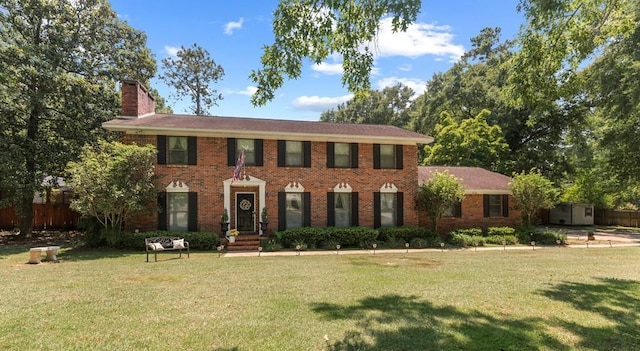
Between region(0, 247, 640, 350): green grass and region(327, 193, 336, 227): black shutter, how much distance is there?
5.70m

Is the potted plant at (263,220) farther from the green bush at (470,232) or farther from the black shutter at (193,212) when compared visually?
the green bush at (470,232)

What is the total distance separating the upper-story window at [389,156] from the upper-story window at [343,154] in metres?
1.21

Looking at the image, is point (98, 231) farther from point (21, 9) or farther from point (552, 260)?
point (552, 260)

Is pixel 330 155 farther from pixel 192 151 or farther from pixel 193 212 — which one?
pixel 193 212

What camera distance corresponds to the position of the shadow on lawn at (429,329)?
15.9 feet

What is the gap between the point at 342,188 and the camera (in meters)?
17.2

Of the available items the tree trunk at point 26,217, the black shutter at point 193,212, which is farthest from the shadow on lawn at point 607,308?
the tree trunk at point 26,217

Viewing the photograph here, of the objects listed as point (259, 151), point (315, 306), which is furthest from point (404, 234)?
point (315, 306)

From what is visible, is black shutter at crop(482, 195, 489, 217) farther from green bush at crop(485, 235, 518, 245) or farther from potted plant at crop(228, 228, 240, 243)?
potted plant at crop(228, 228, 240, 243)

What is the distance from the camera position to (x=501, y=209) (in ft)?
65.6

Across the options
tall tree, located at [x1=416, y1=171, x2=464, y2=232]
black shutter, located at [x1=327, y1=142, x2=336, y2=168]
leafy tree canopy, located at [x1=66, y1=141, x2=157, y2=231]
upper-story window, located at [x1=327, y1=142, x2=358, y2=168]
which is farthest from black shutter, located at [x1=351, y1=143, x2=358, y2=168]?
leafy tree canopy, located at [x1=66, y1=141, x2=157, y2=231]

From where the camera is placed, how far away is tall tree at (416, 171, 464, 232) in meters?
16.8

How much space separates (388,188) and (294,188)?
4.60 m

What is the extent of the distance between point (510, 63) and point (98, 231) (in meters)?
15.0
